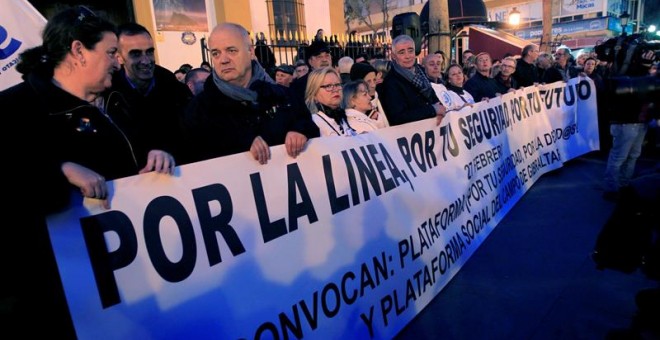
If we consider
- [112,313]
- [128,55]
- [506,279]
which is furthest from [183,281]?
[506,279]

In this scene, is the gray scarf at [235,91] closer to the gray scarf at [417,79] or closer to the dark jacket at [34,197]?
the dark jacket at [34,197]

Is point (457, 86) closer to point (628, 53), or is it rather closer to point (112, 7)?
point (628, 53)

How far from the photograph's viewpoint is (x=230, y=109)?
246 cm

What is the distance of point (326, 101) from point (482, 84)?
3.51 metres

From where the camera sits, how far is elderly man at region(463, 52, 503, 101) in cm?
598

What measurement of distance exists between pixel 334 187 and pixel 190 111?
972 millimetres

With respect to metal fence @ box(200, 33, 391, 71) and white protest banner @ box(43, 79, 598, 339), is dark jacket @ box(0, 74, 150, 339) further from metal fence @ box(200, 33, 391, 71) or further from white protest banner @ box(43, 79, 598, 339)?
metal fence @ box(200, 33, 391, 71)

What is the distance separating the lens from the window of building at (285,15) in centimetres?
1198

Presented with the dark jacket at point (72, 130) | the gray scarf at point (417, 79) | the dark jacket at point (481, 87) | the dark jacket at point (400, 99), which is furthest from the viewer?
Answer: the dark jacket at point (481, 87)

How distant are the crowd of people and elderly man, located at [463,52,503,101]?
2007 mm

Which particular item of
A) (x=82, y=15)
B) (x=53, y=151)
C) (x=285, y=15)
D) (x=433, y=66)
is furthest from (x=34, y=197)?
(x=285, y=15)

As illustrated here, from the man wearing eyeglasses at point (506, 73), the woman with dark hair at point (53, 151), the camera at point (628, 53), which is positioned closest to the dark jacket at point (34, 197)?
the woman with dark hair at point (53, 151)

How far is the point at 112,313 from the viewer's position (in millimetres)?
1558

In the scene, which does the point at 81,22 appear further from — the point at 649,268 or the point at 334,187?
the point at 649,268
